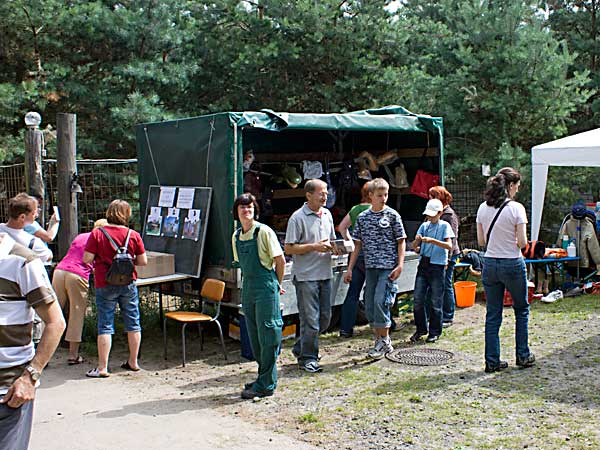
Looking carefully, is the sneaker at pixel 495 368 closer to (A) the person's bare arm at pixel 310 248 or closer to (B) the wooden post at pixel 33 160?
(A) the person's bare arm at pixel 310 248

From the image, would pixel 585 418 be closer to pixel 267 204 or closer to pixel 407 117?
pixel 407 117

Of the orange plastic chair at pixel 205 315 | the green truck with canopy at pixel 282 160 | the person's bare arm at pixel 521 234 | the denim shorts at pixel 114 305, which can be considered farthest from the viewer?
the green truck with canopy at pixel 282 160

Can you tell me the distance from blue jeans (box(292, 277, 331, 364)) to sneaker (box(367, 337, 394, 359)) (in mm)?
587

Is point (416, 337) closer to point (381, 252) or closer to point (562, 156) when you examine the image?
point (381, 252)

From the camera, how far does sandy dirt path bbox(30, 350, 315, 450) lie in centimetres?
463

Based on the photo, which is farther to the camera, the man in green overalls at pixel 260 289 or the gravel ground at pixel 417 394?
the man in green overalls at pixel 260 289

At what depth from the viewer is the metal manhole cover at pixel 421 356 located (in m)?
6.46

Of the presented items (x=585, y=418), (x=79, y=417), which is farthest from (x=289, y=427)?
(x=585, y=418)

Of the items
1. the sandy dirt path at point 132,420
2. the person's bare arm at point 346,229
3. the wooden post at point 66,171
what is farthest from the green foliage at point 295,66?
the sandy dirt path at point 132,420

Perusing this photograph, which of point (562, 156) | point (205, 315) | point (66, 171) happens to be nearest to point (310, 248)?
point (205, 315)

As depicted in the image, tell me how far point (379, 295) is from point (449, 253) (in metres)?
1.31

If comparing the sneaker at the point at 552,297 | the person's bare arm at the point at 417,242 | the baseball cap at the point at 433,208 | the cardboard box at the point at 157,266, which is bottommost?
the sneaker at the point at 552,297

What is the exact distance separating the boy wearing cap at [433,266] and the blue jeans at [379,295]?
2.40 feet

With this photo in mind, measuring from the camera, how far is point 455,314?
862 cm
